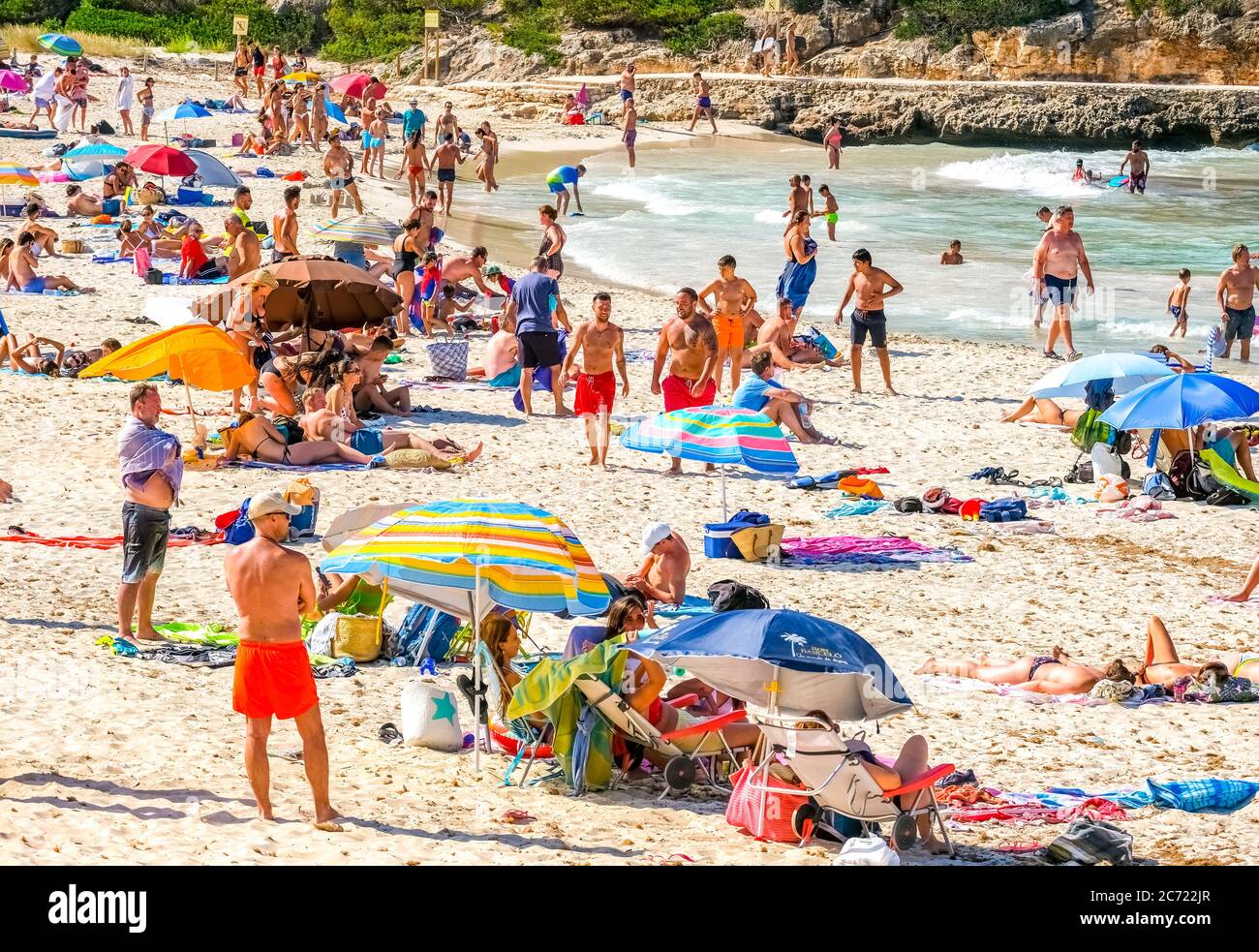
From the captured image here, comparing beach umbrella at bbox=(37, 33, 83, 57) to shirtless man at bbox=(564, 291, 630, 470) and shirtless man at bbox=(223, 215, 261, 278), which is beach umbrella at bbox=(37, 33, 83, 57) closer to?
shirtless man at bbox=(223, 215, 261, 278)

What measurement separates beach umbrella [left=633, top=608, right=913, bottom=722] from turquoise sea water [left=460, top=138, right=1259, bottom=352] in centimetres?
1216

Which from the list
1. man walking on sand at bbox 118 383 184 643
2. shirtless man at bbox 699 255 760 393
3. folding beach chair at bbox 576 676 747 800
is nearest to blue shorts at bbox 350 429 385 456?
shirtless man at bbox 699 255 760 393

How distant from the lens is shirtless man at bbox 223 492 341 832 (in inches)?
225

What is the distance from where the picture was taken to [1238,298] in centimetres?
1581

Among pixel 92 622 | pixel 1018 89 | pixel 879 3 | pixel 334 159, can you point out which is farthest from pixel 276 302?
pixel 879 3

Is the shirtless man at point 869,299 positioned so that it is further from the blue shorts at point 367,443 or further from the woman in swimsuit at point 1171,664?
the woman in swimsuit at point 1171,664

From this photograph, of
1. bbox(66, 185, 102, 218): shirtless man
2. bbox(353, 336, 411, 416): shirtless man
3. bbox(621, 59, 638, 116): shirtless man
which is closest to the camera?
bbox(353, 336, 411, 416): shirtless man

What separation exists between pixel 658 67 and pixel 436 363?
32.5 m

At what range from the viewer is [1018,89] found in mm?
42531

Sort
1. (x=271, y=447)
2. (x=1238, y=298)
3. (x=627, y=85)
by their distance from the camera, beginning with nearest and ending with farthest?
1. (x=271, y=447)
2. (x=1238, y=298)
3. (x=627, y=85)

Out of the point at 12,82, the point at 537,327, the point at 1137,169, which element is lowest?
the point at 537,327

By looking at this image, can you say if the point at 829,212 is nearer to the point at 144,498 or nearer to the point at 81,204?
the point at 81,204

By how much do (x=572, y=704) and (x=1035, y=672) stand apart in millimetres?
2732

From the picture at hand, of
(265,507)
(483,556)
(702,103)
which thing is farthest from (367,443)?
(702,103)
